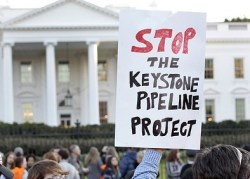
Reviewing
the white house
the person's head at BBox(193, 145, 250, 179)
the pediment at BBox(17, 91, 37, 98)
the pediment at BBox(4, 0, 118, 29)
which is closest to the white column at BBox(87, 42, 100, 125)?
the white house

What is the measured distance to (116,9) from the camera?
53.3m

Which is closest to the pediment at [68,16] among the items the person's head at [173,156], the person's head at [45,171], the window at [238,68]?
the window at [238,68]

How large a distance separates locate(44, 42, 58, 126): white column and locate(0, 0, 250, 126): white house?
6cm

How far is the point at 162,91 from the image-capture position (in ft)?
12.7

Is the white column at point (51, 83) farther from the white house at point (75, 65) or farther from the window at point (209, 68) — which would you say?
the window at point (209, 68)

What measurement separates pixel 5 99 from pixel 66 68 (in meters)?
6.20

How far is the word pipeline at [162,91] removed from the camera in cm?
385

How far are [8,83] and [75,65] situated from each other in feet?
20.7

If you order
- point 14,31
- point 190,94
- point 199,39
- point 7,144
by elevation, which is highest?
point 14,31

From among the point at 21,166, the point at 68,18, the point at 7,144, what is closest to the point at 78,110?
the point at 68,18

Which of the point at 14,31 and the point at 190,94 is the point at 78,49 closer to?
the point at 14,31

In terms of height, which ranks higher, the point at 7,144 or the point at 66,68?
the point at 66,68

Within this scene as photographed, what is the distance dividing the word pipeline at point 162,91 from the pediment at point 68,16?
44.6 m

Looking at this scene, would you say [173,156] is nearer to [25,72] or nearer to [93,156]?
[93,156]
